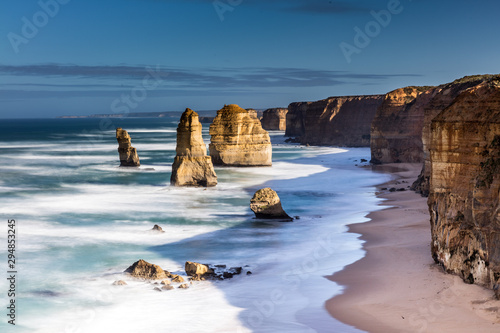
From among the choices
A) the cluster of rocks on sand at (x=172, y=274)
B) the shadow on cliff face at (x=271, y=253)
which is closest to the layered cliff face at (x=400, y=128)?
the shadow on cliff face at (x=271, y=253)

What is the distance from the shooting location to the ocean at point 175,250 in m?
14.2

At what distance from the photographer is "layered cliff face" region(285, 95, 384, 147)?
8750 cm

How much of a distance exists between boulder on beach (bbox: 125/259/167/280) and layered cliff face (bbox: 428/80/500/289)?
25.8ft

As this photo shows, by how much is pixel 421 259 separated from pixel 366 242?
423 centimetres

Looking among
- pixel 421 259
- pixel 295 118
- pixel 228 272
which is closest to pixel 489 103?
pixel 421 259

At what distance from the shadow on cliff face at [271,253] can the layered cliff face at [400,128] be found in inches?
626

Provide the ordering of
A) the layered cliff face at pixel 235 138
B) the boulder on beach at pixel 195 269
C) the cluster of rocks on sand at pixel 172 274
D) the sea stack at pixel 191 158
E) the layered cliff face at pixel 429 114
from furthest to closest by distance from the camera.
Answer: the layered cliff face at pixel 235 138 < the sea stack at pixel 191 158 < the layered cliff face at pixel 429 114 < the boulder on beach at pixel 195 269 < the cluster of rocks on sand at pixel 172 274

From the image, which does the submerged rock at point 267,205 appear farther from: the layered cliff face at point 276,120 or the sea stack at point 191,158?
the layered cliff face at point 276,120

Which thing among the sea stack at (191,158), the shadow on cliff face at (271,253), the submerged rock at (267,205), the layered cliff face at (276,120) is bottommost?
the shadow on cliff face at (271,253)

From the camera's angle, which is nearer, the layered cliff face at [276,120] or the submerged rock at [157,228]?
the submerged rock at [157,228]

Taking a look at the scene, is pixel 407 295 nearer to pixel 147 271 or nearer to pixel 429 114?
pixel 147 271

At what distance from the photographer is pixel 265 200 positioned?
2595 cm

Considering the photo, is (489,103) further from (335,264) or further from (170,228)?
(170,228)

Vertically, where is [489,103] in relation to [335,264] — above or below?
above
